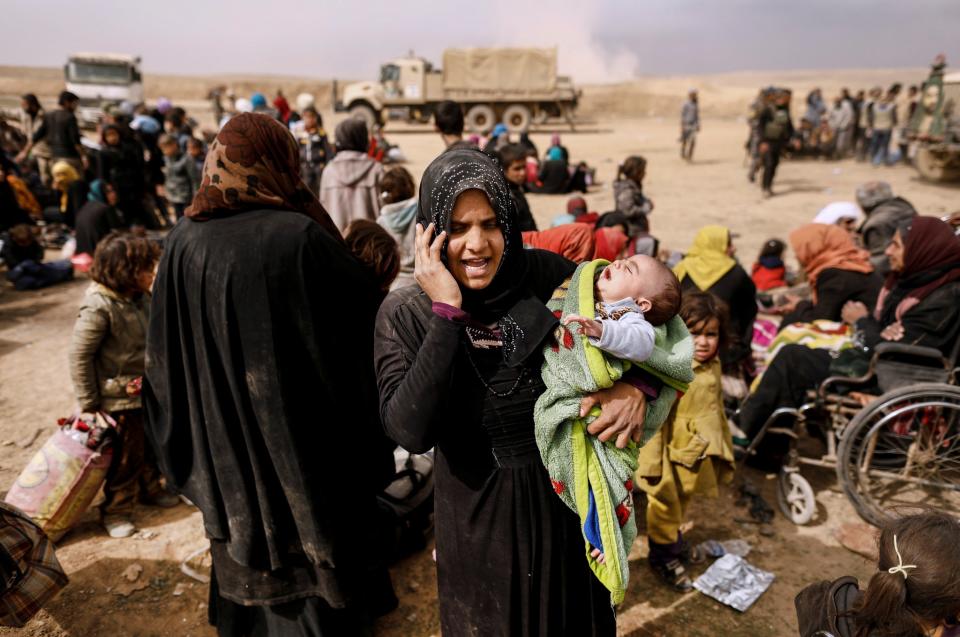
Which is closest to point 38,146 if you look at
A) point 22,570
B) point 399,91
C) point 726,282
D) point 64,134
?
point 64,134

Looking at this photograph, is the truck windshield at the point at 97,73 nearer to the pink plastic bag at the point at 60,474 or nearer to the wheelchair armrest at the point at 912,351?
the pink plastic bag at the point at 60,474

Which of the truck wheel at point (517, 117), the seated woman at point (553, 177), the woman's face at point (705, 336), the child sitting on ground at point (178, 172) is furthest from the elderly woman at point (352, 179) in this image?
the truck wheel at point (517, 117)

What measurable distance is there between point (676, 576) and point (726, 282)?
1962 mm

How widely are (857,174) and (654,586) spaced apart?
49.6 feet

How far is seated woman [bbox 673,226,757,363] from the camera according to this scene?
395 cm

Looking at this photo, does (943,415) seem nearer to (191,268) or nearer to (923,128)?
(191,268)

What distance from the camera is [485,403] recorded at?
158cm

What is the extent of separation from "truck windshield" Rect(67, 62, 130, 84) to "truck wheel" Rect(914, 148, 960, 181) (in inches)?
921

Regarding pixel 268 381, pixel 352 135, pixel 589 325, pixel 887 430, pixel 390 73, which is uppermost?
pixel 390 73

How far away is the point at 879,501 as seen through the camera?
3549mm

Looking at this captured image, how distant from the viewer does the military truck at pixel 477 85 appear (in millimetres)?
23422

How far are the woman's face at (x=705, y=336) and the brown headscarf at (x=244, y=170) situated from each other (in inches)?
78.1

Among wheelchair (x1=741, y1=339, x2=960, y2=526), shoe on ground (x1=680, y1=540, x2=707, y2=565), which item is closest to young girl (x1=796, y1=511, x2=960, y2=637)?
shoe on ground (x1=680, y1=540, x2=707, y2=565)

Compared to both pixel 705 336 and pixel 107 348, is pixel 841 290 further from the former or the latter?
pixel 107 348
